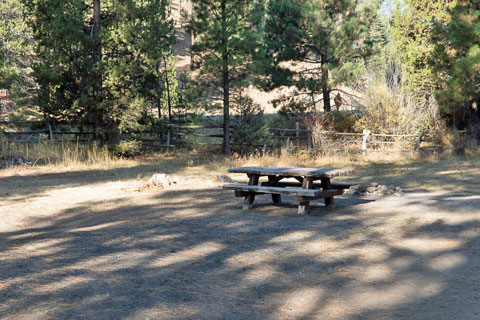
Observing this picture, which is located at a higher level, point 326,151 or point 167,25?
point 167,25

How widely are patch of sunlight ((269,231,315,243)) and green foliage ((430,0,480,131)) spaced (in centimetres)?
1358

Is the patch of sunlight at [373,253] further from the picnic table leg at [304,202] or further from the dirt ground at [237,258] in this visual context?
the picnic table leg at [304,202]

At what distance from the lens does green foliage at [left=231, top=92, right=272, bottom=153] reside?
20.5m

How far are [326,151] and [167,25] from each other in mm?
7689

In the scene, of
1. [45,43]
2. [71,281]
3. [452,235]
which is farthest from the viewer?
[45,43]

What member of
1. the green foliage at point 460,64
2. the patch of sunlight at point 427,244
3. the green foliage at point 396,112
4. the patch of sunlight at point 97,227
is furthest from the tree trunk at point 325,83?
the patch of sunlight at point 427,244

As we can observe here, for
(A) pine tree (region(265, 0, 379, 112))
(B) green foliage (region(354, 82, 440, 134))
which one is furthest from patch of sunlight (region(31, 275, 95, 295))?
(A) pine tree (region(265, 0, 379, 112))

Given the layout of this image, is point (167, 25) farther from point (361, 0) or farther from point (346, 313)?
point (346, 313)

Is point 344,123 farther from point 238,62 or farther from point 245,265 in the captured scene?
point 245,265

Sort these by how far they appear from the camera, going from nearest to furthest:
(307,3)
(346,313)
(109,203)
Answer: (346,313) < (109,203) < (307,3)

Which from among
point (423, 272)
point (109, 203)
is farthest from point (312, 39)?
point (423, 272)

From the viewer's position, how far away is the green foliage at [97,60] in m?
17.3

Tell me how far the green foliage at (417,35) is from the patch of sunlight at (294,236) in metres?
15.8

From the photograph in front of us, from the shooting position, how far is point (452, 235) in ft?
22.0
